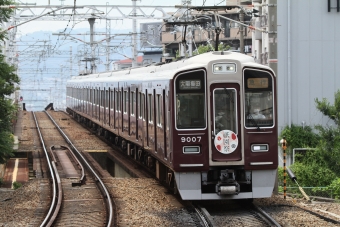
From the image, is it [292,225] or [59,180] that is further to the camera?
[59,180]

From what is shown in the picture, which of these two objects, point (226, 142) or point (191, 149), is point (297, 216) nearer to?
point (226, 142)

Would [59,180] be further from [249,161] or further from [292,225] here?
[292,225]

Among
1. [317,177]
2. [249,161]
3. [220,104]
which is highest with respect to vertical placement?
[220,104]

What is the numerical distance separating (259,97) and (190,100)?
1.01 m

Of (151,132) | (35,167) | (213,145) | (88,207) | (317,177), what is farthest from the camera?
(317,177)

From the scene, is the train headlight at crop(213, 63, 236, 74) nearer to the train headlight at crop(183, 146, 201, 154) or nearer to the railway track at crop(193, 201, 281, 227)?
Answer: the train headlight at crop(183, 146, 201, 154)

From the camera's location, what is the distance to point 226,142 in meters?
11.0

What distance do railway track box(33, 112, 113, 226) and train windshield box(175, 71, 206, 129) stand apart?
170 centimetres

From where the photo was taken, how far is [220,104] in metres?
11.1

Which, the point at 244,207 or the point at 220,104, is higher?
the point at 220,104

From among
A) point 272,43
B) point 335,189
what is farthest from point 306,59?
point 272,43

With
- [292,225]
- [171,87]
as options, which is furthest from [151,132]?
[292,225]

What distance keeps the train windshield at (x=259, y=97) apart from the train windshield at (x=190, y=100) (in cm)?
65

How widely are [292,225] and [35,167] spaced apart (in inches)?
403
